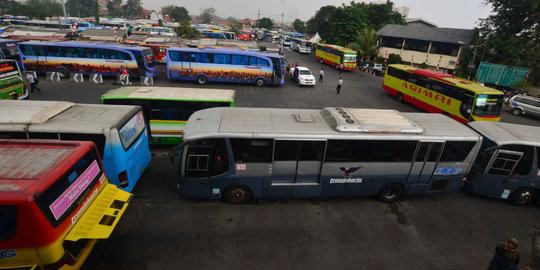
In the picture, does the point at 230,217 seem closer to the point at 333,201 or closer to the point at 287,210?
the point at 287,210

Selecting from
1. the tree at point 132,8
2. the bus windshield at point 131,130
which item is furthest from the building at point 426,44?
the tree at point 132,8

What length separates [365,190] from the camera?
8.56 metres

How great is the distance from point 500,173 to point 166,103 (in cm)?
1234

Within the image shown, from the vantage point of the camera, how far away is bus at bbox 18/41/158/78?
21.1m

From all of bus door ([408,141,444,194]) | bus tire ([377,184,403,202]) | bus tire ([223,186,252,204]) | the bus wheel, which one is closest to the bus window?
bus tire ([223,186,252,204])

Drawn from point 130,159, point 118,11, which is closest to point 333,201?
point 130,159

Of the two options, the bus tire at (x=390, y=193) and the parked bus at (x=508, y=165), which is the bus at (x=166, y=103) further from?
the parked bus at (x=508, y=165)

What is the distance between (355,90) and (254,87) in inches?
380

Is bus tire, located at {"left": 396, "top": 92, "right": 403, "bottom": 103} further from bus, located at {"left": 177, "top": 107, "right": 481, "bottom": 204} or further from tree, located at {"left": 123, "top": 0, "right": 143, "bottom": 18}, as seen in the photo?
tree, located at {"left": 123, "top": 0, "right": 143, "bottom": 18}

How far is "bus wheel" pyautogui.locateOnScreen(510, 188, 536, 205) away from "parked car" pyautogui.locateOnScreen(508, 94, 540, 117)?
51.0 ft

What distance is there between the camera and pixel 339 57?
33.3 metres

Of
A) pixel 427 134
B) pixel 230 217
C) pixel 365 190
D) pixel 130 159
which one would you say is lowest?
pixel 230 217

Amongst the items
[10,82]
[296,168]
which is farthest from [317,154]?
[10,82]

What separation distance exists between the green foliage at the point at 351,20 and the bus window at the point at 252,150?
4435 cm
